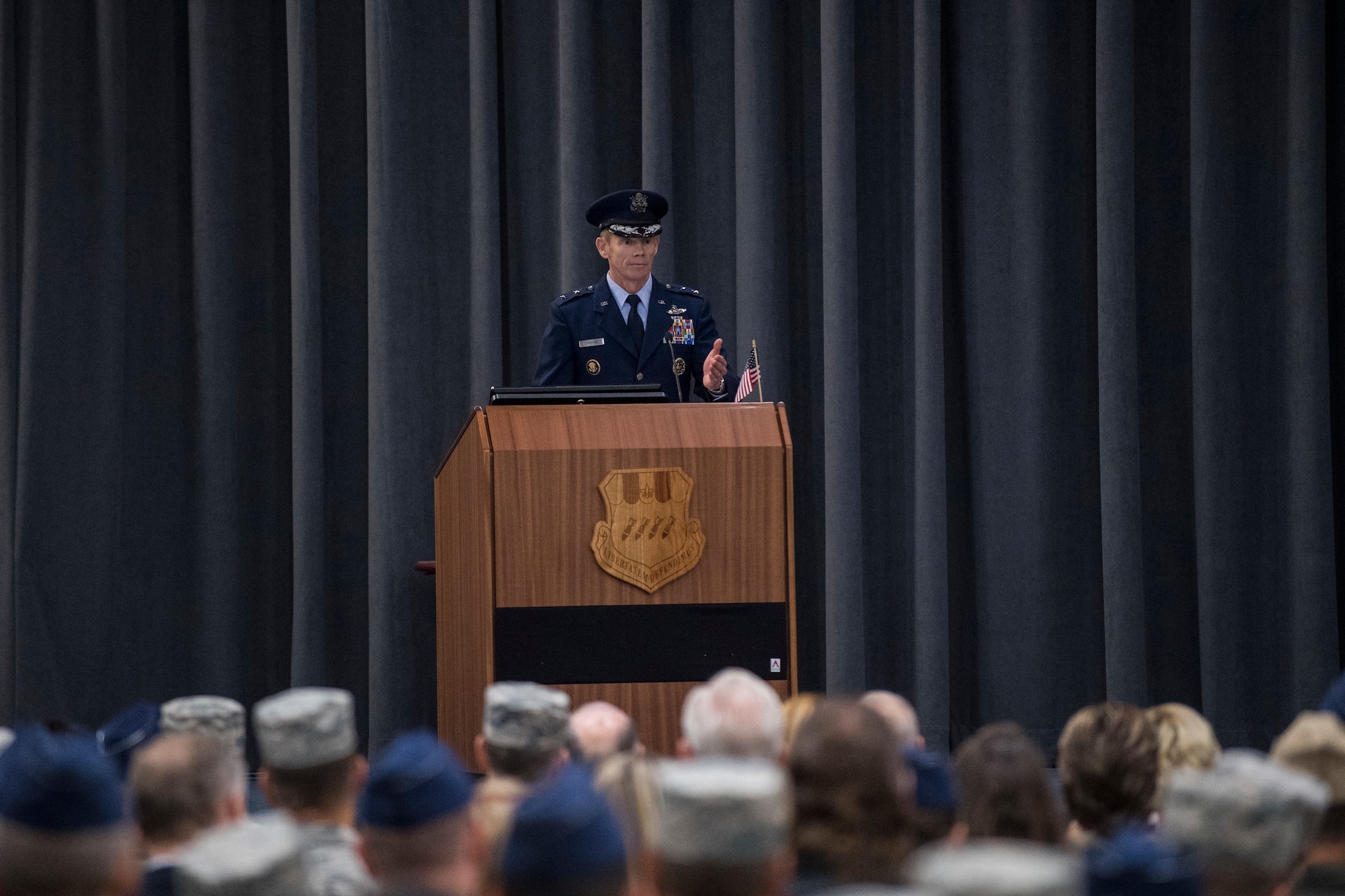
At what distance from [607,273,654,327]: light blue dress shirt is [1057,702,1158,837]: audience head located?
2.36 metres

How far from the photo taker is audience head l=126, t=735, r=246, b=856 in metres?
1.46

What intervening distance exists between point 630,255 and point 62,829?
2.73 m

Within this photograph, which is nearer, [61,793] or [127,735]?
[61,793]

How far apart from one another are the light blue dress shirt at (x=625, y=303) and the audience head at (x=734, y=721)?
2.31 metres

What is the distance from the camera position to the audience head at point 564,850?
1.12 metres

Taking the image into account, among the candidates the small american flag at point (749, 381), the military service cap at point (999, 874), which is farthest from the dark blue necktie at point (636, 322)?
the military service cap at point (999, 874)

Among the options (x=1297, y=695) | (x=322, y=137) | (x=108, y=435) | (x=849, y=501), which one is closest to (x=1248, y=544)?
(x=1297, y=695)

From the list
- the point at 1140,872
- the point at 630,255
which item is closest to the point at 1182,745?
the point at 1140,872

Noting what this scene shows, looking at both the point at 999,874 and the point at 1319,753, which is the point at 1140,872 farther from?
the point at 1319,753

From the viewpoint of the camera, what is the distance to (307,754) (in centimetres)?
164

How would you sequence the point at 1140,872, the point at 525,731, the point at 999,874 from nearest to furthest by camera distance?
1. the point at 999,874
2. the point at 1140,872
3. the point at 525,731

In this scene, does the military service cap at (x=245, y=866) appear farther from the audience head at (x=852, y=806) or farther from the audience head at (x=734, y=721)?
the audience head at (x=734, y=721)

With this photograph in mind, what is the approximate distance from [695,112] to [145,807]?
410 centimetres

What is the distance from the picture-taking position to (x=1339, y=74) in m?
4.84
